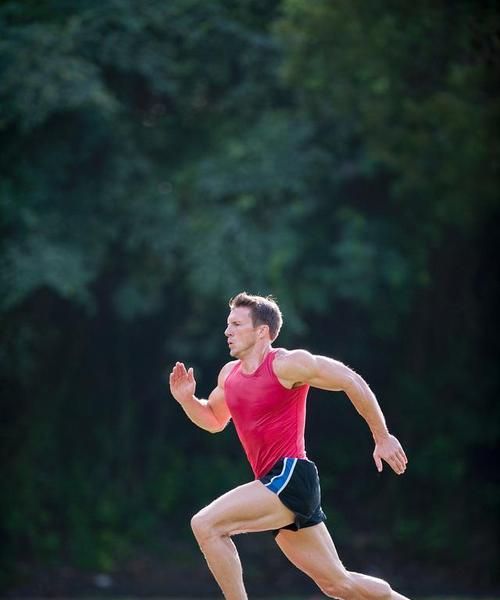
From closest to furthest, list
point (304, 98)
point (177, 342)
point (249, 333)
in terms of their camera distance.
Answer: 1. point (249, 333)
2. point (304, 98)
3. point (177, 342)

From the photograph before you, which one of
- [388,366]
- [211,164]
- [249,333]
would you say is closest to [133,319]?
[211,164]

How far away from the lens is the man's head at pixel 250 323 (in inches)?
230

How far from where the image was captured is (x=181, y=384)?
241 inches

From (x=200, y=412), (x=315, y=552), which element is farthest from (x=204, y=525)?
(x=200, y=412)

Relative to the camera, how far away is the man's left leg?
5555mm

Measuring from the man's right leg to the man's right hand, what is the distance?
90 cm

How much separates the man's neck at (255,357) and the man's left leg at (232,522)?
617 mm

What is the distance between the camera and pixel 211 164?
1330cm

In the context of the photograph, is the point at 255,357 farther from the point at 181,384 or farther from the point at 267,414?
the point at 181,384

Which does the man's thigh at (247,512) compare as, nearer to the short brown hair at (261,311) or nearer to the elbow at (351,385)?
the elbow at (351,385)

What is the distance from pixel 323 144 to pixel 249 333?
7.97 metres

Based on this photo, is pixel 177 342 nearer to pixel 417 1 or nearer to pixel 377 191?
pixel 377 191

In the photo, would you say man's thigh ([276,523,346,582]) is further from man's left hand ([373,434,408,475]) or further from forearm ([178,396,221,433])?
forearm ([178,396,221,433])

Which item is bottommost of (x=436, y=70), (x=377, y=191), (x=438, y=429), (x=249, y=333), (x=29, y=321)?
(x=438, y=429)
